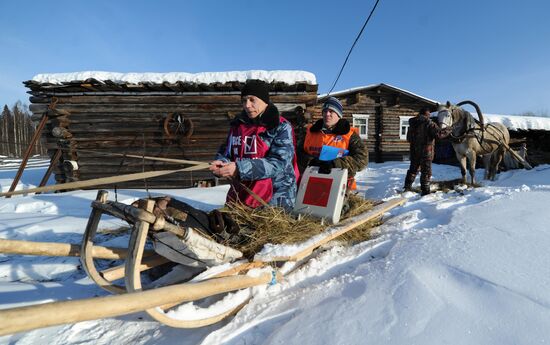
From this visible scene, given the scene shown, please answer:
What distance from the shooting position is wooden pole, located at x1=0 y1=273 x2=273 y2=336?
73cm

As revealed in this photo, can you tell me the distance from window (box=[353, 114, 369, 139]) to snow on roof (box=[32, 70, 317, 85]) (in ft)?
26.7

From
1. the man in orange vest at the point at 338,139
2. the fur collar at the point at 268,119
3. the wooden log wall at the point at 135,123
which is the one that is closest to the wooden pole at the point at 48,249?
the fur collar at the point at 268,119

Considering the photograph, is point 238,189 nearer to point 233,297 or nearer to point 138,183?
point 233,297

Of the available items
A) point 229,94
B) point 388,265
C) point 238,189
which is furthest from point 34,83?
point 388,265

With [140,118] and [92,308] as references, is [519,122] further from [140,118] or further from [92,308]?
[92,308]

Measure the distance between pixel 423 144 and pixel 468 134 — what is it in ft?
4.76

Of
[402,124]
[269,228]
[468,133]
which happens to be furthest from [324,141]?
[402,124]

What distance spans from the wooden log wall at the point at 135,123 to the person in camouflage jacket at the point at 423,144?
9.72ft

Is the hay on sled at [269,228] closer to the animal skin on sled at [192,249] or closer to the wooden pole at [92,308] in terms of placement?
the animal skin on sled at [192,249]

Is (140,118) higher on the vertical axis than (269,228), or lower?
higher

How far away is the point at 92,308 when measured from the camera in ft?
2.83

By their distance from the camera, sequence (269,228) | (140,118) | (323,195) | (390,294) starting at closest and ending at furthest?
1. (390,294)
2. (269,228)
3. (323,195)
4. (140,118)

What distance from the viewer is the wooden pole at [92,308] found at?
733 mm

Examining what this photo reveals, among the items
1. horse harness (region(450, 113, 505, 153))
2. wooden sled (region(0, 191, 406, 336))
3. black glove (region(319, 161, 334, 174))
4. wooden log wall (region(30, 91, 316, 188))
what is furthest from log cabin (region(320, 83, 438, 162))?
wooden sled (region(0, 191, 406, 336))
